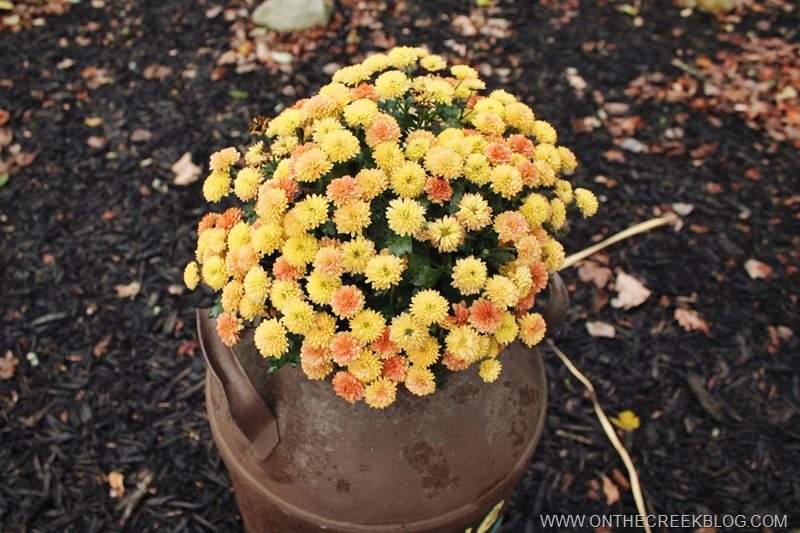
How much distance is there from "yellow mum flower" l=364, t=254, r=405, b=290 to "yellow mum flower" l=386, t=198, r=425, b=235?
65mm

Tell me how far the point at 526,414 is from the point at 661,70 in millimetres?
3315

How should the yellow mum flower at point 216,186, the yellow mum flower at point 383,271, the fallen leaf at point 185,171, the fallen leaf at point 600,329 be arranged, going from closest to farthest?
the yellow mum flower at point 383,271, the yellow mum flower at point 216,186, the fallen leaf at point 600,329, the fallen leaf at point 185,171

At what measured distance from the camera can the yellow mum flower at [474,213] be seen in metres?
1.36

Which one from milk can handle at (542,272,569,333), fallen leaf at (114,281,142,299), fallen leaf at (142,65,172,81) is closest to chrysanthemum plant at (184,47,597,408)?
milk can handle at (542,272,569,333)

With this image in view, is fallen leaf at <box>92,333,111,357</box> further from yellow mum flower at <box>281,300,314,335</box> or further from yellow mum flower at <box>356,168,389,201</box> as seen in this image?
yellow mum flower at <box>356,168,389,201</box>

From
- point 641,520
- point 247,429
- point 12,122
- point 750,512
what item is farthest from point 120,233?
point 750,512

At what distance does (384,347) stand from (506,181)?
17.1 inches

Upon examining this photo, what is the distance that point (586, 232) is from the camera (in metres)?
3.35

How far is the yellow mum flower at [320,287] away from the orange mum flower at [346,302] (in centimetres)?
2

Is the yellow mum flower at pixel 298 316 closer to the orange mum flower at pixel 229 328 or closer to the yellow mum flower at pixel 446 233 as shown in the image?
the orange mum flower at pixel 229 328

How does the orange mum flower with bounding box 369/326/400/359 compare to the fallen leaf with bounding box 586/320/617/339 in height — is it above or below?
above

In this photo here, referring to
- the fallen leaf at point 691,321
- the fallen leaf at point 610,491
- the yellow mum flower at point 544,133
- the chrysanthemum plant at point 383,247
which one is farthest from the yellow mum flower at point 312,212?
the fallen leaf at point 691,321

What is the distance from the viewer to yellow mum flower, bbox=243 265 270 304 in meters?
1.39

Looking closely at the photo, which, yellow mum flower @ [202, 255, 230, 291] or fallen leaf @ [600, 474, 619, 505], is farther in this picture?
fallen leaf @ [600, 474, 619, 505]
